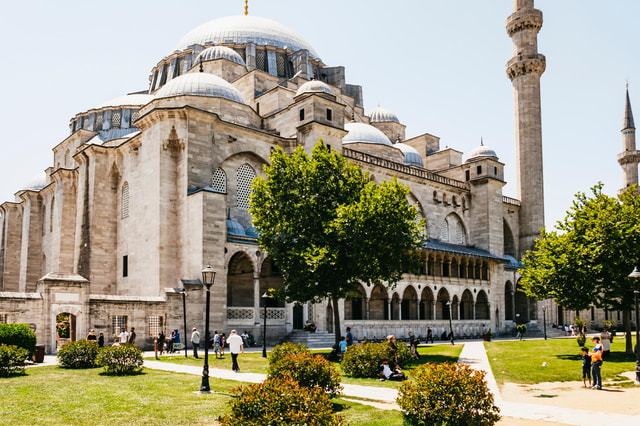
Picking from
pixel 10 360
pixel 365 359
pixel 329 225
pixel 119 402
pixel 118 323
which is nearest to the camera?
pixel 119 402

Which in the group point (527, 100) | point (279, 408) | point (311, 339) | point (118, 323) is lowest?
point (311, 339)

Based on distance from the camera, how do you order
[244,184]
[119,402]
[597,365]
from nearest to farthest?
[119,402] → [597,365] → [244,184]

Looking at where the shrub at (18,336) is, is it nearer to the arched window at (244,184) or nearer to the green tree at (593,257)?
the arched window at (244,184)

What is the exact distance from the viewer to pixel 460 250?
47.1m

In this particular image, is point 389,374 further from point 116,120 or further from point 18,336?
point 116,120

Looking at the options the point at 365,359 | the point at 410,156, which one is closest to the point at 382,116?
the point at 410,156

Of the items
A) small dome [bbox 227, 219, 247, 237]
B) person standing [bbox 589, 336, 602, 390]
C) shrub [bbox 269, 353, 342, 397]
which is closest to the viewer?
shrub [bbox 269, 353, 342, 397]

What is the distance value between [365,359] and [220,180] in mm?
18889

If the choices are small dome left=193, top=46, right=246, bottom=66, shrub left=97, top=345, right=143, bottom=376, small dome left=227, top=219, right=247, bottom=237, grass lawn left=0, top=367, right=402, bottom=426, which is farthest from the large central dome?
grass lawn left=0, top=367, right=402, bottom=426

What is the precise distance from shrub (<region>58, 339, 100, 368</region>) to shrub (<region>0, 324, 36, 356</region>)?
84.2 inches

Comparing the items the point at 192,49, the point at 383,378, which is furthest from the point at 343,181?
the point at 192,49

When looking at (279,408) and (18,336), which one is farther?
(18,336)

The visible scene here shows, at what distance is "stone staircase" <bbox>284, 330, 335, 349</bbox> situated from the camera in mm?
30725

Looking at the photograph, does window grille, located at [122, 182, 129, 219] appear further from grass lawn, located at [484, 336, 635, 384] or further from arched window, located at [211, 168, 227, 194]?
grass lawn, located at [484, 336, 635, 384]
